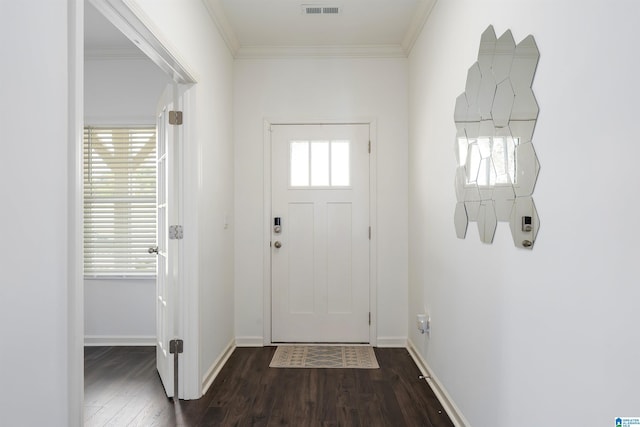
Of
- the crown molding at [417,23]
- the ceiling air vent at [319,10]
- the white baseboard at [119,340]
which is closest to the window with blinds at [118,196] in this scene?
the white baseboard at [119,340]

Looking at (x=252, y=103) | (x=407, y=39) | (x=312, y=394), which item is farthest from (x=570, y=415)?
(x=252, y=103)

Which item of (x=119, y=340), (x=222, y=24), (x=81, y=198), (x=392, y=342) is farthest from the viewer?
(x=119, y=340)

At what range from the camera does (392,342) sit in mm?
3707

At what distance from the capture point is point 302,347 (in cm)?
366

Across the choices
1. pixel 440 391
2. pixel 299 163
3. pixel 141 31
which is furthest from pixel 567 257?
pixel 299 163

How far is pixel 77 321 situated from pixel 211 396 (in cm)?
156

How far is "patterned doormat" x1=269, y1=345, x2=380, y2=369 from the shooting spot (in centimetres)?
322

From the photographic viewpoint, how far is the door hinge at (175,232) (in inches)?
102

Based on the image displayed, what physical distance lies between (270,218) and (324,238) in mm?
525

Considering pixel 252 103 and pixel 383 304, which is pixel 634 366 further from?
pixel 252 103

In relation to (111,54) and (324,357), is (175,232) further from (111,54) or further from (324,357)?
(111,54)

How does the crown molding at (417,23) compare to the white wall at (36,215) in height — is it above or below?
above

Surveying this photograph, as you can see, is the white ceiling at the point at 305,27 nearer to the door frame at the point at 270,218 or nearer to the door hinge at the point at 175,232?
the door frame at the point at 270,218

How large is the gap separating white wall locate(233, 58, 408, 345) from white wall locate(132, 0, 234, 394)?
0.53 ft
